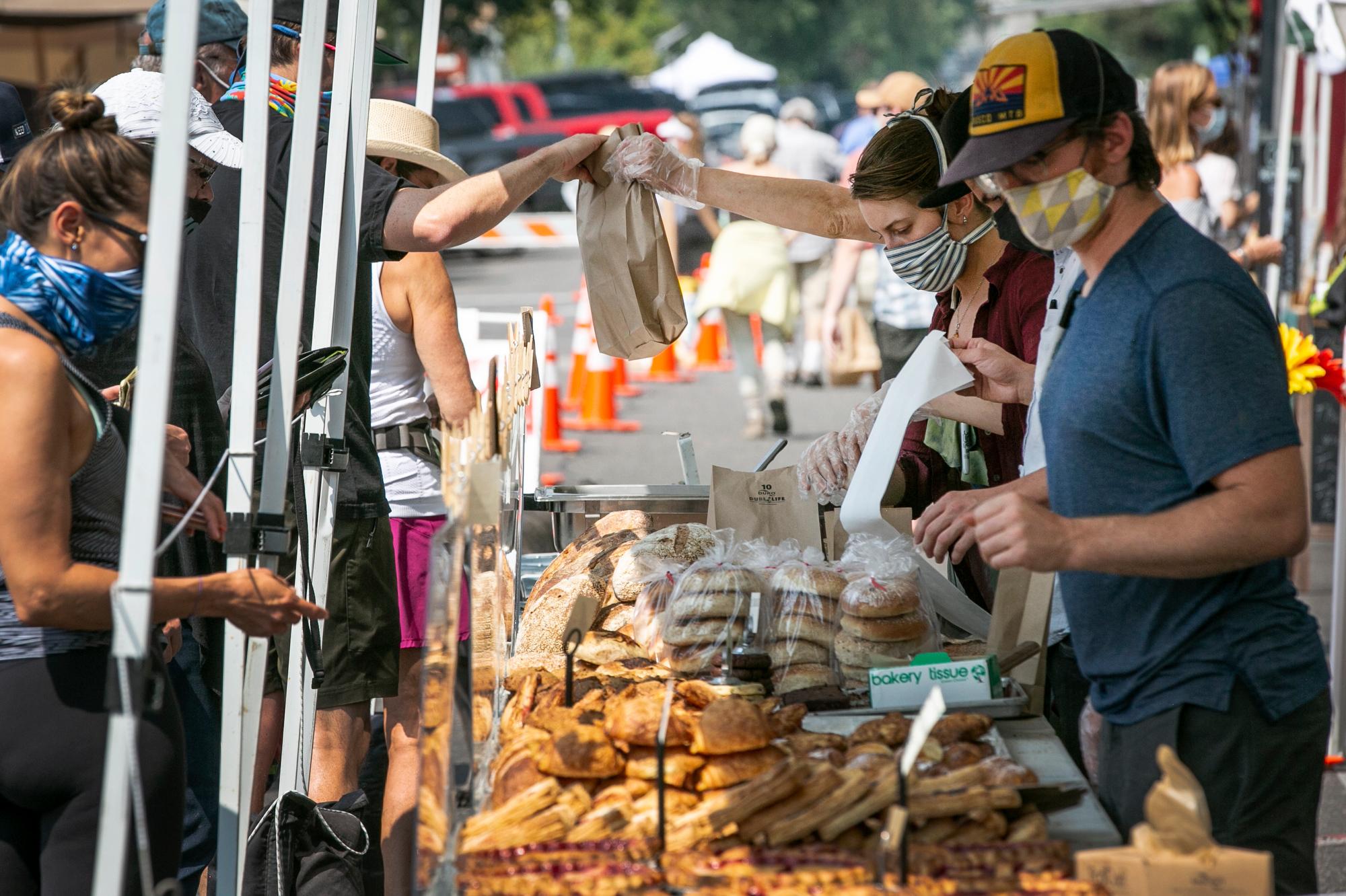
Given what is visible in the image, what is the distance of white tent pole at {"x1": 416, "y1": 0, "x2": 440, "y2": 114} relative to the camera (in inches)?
162

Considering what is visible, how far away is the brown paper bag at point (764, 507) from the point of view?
3.19m

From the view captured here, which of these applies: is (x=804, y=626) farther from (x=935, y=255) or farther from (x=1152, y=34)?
(x=1152, y=34)

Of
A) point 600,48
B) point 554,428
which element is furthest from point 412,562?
point 600,48

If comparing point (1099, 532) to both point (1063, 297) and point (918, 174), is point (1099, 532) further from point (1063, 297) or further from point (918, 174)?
point (918, 174)

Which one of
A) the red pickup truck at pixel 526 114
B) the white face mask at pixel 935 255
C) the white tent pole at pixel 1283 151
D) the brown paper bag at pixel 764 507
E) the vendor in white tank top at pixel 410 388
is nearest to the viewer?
the white face mask at pixel 935 255

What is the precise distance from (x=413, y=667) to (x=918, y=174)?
192 cm

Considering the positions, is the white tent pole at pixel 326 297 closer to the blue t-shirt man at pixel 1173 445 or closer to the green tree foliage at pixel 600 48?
the blue t-shirt man at pixel 1173 445

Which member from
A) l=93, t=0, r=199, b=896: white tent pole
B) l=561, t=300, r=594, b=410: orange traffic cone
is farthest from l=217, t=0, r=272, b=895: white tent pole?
l=561, t=300, r=594, b=410: orange traffic cone

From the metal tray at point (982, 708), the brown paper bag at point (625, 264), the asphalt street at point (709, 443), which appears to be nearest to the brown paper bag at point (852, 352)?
the asphalt street at point (709, 443)

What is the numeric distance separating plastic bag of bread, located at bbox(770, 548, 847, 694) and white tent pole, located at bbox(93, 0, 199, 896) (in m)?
1.16

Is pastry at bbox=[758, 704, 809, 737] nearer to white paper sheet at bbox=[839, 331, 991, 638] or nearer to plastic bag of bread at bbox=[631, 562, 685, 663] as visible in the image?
plastic bag of bread at bbox=[631, 562, 685, 663]

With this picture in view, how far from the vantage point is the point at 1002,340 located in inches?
119

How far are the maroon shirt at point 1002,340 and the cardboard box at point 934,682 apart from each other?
2.30 ft

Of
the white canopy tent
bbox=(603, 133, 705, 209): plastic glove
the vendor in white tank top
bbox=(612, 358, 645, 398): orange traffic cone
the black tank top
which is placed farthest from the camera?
the white canopy tent
